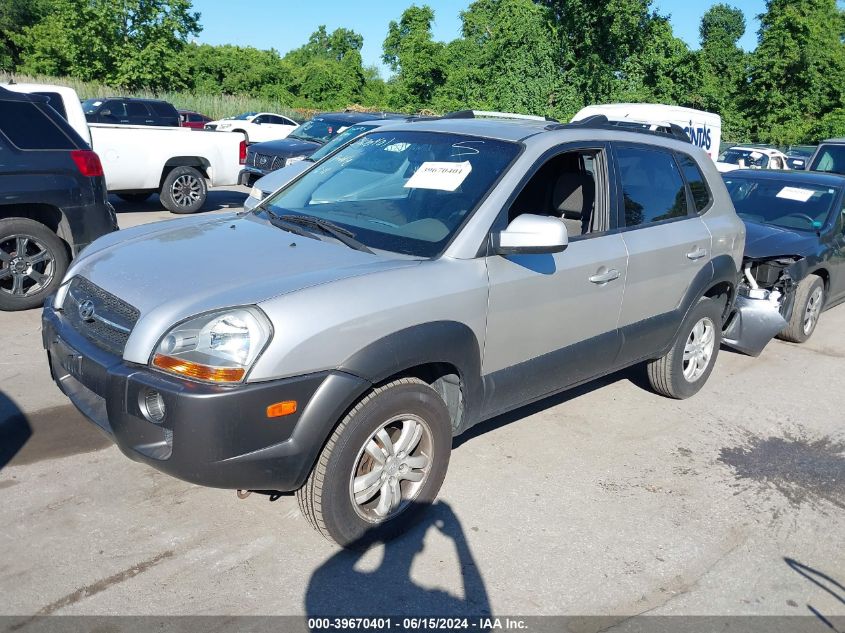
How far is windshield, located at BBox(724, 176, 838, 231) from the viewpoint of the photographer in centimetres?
781

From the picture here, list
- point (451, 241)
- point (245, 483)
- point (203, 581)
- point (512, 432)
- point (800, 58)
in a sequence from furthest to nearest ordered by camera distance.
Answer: point (800, 58) < point (512, 432) < point (451, 241) < point (203, 581) < point (245, 483)

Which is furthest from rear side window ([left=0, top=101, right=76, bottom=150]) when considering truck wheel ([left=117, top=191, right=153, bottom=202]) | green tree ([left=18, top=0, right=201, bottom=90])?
green tree ([left=18, top=0, right=201, bottom=90])

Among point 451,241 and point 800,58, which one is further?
point 800,58

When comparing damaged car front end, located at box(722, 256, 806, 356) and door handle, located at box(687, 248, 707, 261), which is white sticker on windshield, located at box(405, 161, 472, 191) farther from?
damaged car front end, located at box(722, 256, 806, 356)

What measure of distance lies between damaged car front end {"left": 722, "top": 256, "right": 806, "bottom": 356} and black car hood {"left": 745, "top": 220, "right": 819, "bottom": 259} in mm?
89

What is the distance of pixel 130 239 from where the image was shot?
3977 millimetres

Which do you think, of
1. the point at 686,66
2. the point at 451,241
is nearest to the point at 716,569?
the point at 451,241

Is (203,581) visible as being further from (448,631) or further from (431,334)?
(431,334)

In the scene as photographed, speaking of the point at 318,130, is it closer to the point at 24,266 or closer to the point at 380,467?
the point at 24,266

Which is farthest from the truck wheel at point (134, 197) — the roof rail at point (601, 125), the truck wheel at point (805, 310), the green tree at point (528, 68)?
the green tree at point (528, 68)

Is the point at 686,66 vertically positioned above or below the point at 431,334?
above

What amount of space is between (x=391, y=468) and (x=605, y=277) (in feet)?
5.75

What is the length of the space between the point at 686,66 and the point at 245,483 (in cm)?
3171

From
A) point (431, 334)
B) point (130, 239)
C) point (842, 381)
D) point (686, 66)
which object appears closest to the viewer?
point (431, 334)
